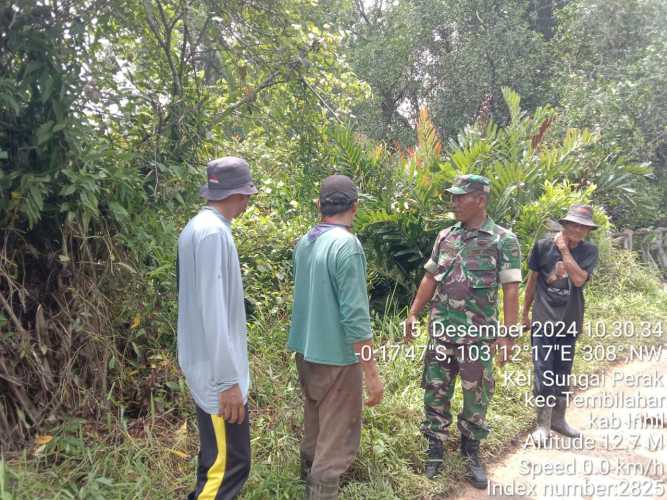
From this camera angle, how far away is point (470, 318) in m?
3.44

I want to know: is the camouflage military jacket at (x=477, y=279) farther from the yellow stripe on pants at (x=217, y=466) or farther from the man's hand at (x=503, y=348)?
the yellow stripe on pants at (x=217, y=466)

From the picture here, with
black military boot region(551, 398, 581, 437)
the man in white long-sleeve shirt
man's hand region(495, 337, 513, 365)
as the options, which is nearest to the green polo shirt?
the man in white long-sleeve shirt

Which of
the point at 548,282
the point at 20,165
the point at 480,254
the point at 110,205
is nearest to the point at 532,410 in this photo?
the point at 548,282

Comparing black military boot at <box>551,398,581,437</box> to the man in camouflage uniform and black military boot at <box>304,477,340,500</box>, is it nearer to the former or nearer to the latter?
the man in camouflage uniform

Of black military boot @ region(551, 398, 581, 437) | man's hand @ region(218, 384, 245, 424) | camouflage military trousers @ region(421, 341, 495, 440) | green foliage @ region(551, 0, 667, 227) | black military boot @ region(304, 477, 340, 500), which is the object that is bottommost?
black military boot @ region(551, 398, 581, 437)

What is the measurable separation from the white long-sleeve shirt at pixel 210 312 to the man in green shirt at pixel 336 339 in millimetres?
472

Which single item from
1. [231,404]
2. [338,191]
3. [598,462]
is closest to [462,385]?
[598,462]

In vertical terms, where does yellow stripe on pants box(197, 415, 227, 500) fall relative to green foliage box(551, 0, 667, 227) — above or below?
below

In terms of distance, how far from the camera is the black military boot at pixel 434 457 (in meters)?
3.50

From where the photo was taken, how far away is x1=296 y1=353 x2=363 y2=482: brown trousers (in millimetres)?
2871

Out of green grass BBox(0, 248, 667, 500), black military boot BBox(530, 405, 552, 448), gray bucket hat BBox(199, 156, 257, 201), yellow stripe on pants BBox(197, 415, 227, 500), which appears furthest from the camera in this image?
black military boot BBox(530, 405, 552, 448)

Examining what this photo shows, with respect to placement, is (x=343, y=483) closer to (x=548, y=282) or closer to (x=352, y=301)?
(x=352, y=301)

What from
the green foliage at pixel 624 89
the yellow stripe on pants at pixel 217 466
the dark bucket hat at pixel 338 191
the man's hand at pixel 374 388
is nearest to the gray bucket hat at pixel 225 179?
the dark bucket hat at pixel 338 191

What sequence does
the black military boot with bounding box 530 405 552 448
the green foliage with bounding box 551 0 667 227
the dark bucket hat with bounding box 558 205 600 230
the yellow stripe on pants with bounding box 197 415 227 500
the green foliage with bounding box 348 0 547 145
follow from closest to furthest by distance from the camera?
the yellow stripe on pants with bounding box 197 415 227 500 → the dark bucket hat with bounding box 558 205 600 230 → the black military boot with bounding box 530 405 552 448 → the green foliage with bounding box 551 0 667 227 → the green foliage with bounding box 348 0 547 145
